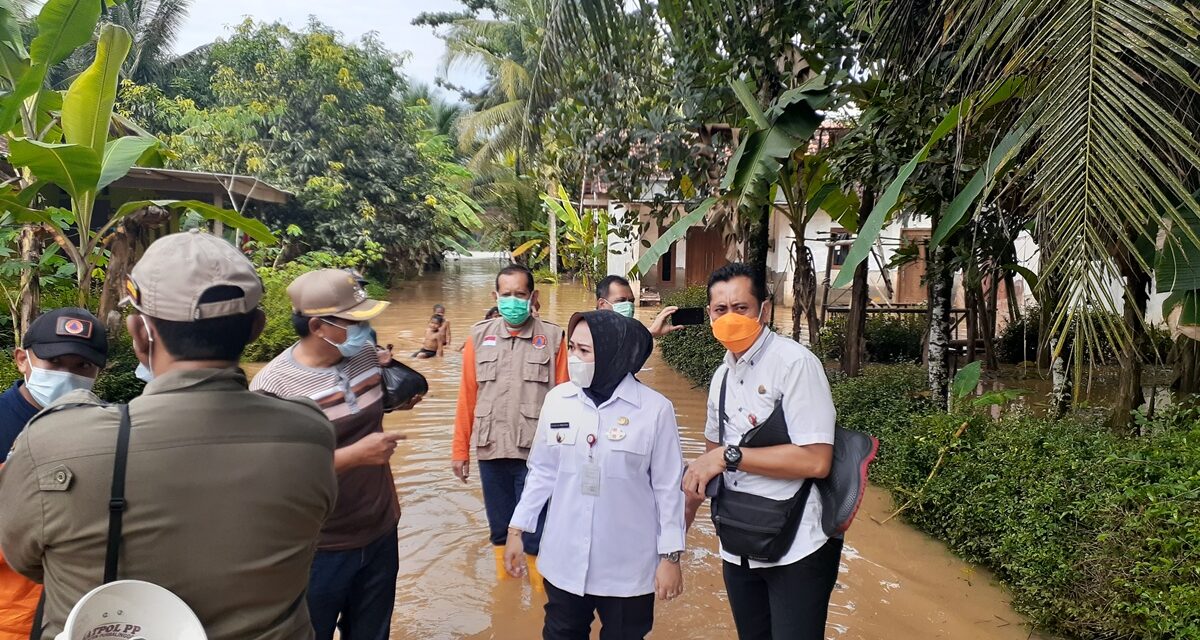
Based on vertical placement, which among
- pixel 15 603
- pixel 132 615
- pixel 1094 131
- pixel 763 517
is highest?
pixel 1094 131

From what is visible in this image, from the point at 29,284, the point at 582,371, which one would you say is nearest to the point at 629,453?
the point at 582,371

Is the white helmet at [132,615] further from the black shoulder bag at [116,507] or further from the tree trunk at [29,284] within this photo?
the tree trunk at [29,284]

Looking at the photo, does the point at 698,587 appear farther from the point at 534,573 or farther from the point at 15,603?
the point at 15,603

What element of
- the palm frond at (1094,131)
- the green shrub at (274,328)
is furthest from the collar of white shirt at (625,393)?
the green shrub at (274,328)

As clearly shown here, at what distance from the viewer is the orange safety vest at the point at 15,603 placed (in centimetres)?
205

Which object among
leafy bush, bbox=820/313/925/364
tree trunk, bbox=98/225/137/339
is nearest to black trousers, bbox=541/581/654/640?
tree trunk, bbox=98/225/137/339

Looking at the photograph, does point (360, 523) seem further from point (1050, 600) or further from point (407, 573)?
point (1050, 600)

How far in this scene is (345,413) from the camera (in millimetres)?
2561

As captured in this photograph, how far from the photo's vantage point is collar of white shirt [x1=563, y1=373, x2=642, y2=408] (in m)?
2.77

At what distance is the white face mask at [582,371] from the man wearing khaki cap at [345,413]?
2.26 ft

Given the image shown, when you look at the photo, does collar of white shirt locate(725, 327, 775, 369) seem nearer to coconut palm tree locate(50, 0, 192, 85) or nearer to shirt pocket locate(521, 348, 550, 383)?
shirt pocket locate(521, 348, 550, 383)

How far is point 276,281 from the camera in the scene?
12477 millimetres

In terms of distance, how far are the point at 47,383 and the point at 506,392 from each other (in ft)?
6.83

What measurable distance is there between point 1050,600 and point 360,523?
326cm
